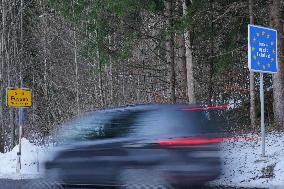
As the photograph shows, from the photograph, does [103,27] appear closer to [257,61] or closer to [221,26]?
[221,26]

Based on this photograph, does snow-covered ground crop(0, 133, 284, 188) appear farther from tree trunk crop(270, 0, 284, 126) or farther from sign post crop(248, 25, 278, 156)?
tree trunk crop(270, 0, 284, 126)

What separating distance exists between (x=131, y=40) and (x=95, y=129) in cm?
1320

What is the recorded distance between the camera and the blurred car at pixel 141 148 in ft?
25.6

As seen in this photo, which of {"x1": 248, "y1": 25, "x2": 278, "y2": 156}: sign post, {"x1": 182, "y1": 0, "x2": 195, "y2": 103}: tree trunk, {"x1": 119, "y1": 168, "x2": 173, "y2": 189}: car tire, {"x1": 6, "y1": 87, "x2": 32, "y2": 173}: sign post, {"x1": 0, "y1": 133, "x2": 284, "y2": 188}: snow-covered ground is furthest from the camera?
{"x1": 182, "y1": 0, "x2": 195, "y2": 103}: tree trunk

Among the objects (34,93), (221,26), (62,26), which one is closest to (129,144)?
(221,26)

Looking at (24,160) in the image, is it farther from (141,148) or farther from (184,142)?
(184,142)

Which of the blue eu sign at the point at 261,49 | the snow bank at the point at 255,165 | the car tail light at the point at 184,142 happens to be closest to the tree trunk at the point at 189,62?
the snow bank at the point at 255,165

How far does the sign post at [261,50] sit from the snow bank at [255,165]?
0.45 meters

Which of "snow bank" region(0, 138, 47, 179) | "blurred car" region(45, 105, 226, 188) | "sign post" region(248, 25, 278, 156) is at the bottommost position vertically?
"snow bank" region(0, 138, 47, 179)

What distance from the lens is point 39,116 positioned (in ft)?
123

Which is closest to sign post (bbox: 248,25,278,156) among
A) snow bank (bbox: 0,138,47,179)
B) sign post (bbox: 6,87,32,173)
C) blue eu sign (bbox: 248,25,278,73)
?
blue eu sign (bbox: 248,25,278,73)

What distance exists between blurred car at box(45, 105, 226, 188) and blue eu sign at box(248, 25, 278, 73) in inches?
161

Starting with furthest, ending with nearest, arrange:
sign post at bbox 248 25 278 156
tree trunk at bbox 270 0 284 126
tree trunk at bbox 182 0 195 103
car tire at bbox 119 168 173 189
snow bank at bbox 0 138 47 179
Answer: tree trunk at bbox 182 0 195 103 < snow bank at bbox 0 138 47 179 < tree trunk at bbox 270 0 284 126 < sign post at bbox 248 25 278 156 < car tire at bbox 119 168 173 189

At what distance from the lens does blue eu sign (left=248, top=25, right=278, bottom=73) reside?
41.6 ft
